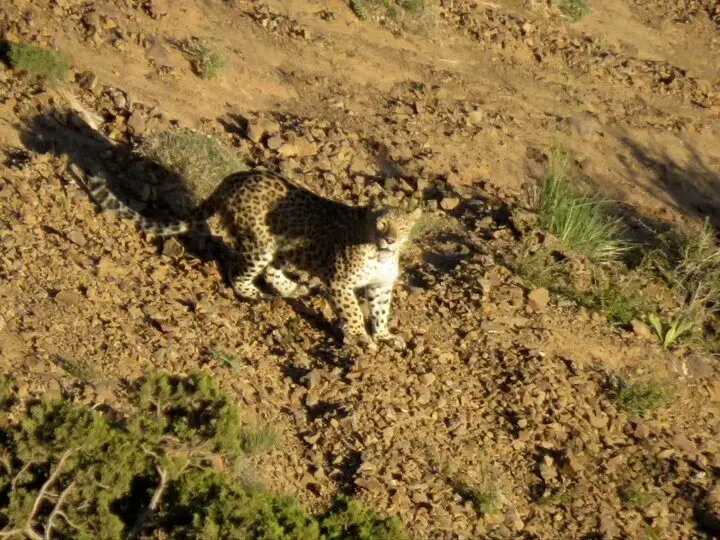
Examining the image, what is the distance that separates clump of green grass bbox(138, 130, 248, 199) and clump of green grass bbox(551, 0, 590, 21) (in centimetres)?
716

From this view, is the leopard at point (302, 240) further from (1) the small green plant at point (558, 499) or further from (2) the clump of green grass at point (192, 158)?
(1) the small green plant at point (558, 499)

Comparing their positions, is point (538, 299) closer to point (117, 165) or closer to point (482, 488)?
point (482, 488)

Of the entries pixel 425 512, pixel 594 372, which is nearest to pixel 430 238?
pixel 594 372

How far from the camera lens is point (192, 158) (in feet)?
36.0

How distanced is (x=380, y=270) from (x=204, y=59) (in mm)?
4499

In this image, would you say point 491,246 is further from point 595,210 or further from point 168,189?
point 168,189

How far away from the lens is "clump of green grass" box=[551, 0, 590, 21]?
16.4 meters

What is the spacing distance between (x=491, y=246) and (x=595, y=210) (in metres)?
1.14

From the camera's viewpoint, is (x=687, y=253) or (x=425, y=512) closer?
(x=425, y=512)

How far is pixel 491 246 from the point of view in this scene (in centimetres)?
1120

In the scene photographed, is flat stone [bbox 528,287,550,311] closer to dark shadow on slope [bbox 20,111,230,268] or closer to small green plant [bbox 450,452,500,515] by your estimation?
small green plant [bbox 450,452,500,515]

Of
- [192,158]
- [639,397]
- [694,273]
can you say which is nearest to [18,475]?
[192,158]

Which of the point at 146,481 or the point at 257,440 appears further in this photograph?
the point at 257,440

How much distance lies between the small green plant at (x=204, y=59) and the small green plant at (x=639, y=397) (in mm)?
5982
